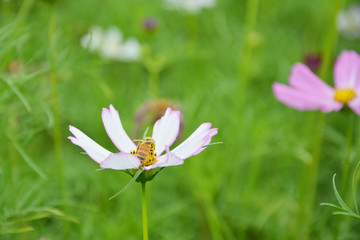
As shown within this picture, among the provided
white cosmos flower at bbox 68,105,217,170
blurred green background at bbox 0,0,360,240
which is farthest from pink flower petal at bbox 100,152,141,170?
blurred green background at bbox 0,0,360,240

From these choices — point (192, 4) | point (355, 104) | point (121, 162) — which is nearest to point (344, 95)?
point (355, 104)

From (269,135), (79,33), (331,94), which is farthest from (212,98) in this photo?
(79,33)

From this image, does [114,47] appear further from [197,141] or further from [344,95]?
[197,141]

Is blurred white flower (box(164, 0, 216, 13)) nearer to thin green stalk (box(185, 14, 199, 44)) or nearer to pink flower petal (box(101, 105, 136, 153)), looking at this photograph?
thin green stalk (box(185, 14, 199, 44))

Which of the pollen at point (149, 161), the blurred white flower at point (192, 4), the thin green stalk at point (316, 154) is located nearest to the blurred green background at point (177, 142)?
the thin green stalk at point (316, 154)

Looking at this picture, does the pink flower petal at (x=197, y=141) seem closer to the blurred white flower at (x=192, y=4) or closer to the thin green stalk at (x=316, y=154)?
the thin green stalk at (x=316, y=154)

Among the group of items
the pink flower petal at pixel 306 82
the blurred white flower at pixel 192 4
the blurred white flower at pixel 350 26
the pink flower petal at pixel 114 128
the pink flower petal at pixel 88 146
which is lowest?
the pink flower petal at pixel 88 146
